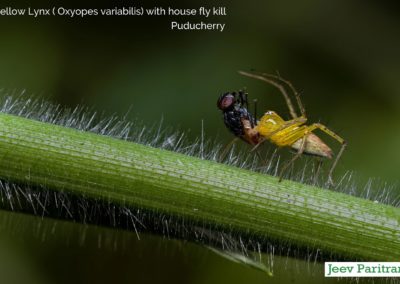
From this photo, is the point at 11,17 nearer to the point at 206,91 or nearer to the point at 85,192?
the point at 206,91

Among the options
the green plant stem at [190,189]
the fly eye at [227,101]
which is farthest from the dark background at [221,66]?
the green plant stem at [190,189]

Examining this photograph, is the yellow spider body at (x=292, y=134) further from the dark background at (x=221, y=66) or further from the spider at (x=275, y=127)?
the dark background at (x=221, y=66)

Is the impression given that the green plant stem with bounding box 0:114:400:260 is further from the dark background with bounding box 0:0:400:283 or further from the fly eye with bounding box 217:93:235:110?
the dark background with bounding box 0:0:400:283

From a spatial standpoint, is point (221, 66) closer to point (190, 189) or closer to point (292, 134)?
point (292, 134)

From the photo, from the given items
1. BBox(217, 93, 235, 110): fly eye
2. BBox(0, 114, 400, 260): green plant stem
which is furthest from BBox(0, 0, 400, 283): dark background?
BBox(0, 114, 400, 260): green plant stem

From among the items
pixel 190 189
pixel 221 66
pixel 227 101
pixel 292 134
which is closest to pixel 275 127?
pixel 292 134

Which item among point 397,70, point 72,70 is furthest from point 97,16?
point 397,70
